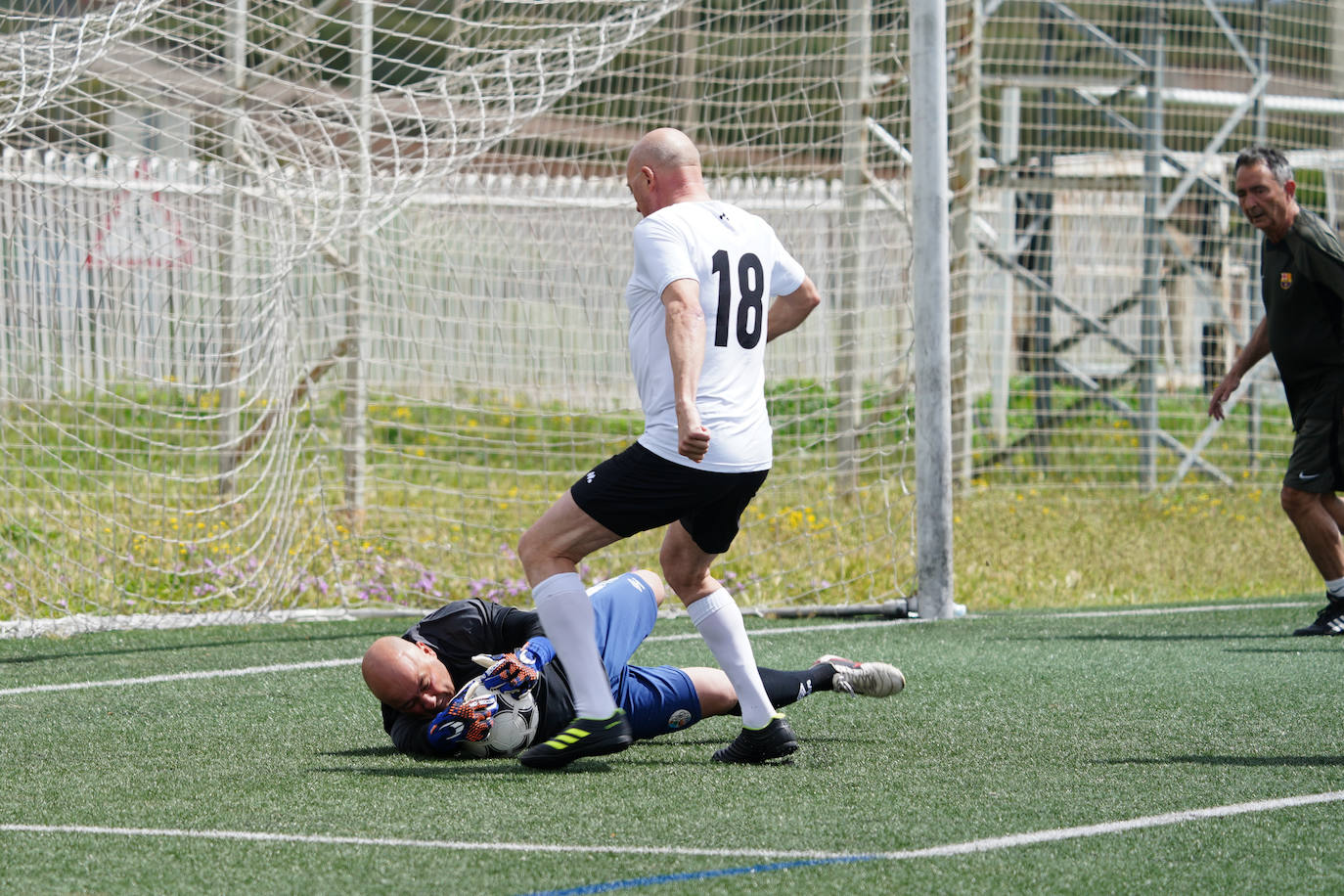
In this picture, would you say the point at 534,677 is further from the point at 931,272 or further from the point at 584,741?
the point at 931,272

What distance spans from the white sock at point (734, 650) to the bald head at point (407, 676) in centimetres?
74

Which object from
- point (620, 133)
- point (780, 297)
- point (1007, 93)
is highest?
point (1007, 93)

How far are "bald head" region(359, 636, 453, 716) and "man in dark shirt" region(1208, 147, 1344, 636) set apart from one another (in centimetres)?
409

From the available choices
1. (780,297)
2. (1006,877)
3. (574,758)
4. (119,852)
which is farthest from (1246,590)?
(119,852)

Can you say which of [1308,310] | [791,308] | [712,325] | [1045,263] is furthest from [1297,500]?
[1045,263]

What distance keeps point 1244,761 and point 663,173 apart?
221cm

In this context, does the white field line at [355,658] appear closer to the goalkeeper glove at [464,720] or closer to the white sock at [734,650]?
the goalkeeper glove at [464,720]

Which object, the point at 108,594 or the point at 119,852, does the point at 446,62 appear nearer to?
the point at 108,594

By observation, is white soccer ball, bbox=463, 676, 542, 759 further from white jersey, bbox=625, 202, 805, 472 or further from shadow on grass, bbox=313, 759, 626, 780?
white jersey, bbox=625, 202, 805, 472

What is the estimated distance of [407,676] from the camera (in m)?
4.52

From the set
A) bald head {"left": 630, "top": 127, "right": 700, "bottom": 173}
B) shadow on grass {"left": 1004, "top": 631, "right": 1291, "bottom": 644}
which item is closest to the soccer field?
shadow on grass {"left": 1004, "top": 631, "right": 1291, "bottom": 644}

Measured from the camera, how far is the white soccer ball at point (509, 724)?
180 inches

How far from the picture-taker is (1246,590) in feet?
29.1

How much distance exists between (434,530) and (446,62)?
2.52 metres
